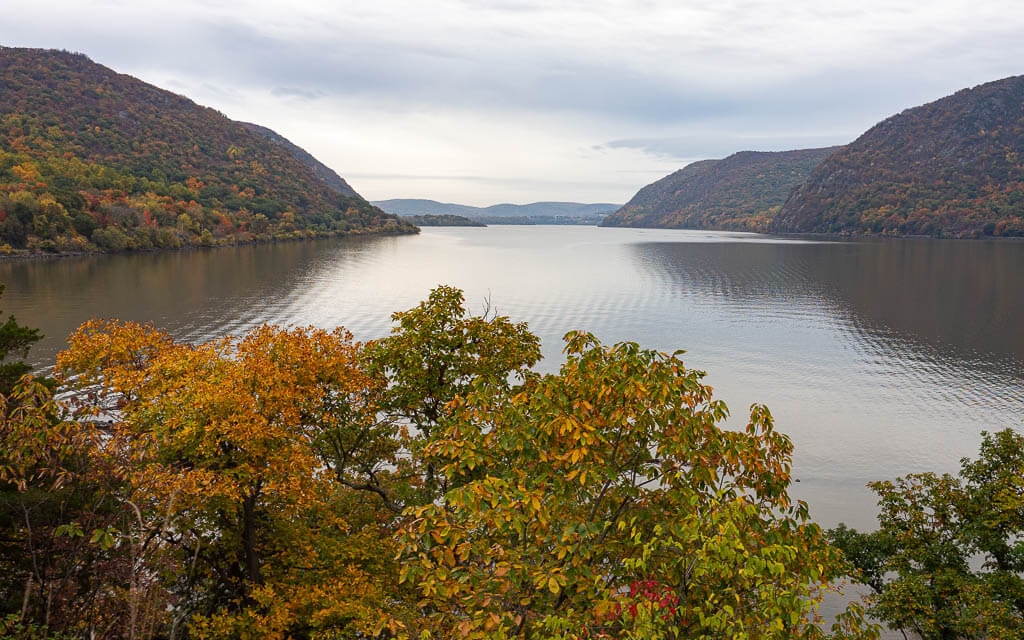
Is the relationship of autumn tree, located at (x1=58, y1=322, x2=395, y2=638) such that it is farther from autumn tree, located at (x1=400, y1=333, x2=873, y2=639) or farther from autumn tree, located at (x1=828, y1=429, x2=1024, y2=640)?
autumn tree, located at (x1=828, y1=429, x2=1024, y2=640)

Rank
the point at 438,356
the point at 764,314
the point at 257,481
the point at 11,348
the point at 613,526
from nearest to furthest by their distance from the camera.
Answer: the point at 613,526
the point at 257,481
the point at 438,356
the point at 11,348
the point at 764,314

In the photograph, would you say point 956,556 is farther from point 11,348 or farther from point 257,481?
point 11,348

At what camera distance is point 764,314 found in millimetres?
81938

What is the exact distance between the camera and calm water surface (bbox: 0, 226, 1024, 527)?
4009 centimetres

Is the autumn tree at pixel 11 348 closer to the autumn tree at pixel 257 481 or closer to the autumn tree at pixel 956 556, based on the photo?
the autumn tree at pixel 257 481

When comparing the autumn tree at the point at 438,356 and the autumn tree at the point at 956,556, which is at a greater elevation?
the autumn tree at the point at 438,356

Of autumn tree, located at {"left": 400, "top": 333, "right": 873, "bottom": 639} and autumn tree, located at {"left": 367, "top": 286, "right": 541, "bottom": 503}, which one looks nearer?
autumn tree, located at {"left": 400, "top": 333, "right": 873, "bottom": 639}

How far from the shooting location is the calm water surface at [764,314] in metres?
40.1

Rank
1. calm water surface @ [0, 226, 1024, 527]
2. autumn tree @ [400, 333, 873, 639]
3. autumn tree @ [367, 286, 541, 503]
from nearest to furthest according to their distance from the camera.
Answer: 1. autumn tree @ [400, 333, 873, 639]
2. autumn tree @ [367, 286, 541, 503]
3. calm water surface @ [0, 226, 1024, 527]

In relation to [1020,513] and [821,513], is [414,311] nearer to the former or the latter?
[1020,513]

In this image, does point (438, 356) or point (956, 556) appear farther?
point (438, 356)

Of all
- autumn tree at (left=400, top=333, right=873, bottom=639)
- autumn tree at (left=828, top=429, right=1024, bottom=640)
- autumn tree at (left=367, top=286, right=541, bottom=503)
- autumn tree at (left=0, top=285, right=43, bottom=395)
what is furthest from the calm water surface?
autumn tree at (left=0, top=285, right=43, bottom=395)

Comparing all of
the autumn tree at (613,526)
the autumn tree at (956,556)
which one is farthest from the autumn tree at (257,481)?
the autumn tree at (956,556)

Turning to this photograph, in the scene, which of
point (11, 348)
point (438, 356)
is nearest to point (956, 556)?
point (438, 356)
